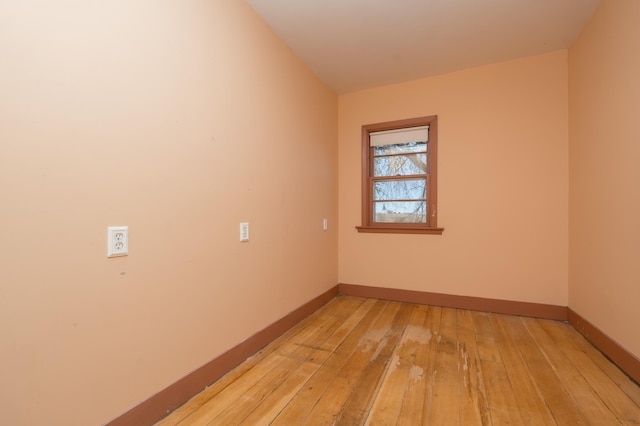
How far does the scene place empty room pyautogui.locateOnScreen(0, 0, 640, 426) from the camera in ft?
3.52

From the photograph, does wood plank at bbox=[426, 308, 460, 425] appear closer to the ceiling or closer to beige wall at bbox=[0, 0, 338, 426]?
beige wall at bbox=[0, 0, 338, 426]

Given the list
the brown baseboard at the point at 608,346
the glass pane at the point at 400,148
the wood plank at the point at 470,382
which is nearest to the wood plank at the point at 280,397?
the wood plank at the point at 470,382

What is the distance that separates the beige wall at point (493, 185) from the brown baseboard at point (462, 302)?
62mm

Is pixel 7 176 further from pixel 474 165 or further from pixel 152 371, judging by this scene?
pixel 474 165

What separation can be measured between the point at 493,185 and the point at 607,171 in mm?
927

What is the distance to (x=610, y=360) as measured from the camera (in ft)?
6.24

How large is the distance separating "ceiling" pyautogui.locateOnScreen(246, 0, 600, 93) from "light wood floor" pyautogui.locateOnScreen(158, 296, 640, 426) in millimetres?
2535

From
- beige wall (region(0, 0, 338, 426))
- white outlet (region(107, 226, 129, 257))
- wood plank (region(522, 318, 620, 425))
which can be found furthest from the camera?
wood plank (region(522, 318, 620, 425))

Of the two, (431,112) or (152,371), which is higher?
(431,112)

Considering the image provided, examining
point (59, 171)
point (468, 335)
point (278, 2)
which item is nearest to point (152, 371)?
point (59, 171)

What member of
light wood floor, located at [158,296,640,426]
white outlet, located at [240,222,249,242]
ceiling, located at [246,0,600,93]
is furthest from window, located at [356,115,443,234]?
white outlet, located at [240,222,249,242]

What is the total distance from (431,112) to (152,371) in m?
3.29

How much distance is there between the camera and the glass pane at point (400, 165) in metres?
3.23

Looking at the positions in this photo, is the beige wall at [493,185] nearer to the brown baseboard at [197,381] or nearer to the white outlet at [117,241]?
the brown baseboard at [197,381]
